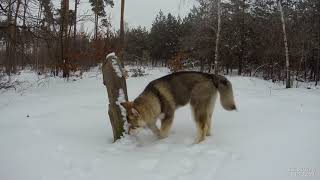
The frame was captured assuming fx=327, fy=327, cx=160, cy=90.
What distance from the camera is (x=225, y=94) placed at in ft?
19.1

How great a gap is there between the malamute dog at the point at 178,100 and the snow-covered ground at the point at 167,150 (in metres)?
0.30

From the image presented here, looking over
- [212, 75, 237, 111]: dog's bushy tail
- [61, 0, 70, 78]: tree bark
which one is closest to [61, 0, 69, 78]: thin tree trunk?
[61, 0, 70, 78]: tree bark

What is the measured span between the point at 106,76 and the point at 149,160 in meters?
1.89

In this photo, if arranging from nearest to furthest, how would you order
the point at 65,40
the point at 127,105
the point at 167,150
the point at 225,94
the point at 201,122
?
1. the point at 167,150
2. the point at 127,105
3. the point at 201,122
4. the point at 225,94
5. the point at 65,40

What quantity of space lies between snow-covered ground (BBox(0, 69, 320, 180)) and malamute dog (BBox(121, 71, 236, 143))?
11.8 inches

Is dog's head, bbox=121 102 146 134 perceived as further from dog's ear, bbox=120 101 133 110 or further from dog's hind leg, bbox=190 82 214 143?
dog's hind leg, bbox=190 82 214 143

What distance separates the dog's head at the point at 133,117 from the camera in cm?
548

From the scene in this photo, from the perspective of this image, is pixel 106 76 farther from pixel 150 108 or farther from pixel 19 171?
pixel 19 171

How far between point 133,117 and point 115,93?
2.05 feet

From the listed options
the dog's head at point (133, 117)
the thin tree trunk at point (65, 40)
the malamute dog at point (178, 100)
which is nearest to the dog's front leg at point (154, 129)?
the malamute dog at point (178, 100)

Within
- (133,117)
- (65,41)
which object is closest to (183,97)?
(133,117)

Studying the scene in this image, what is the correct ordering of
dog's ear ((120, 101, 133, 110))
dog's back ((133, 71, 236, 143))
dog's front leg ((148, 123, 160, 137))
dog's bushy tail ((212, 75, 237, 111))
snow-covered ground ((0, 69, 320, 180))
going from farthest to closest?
dog's front leg ((148, 123, 160, 137)) → dog's bushy tail ((212, 75, 237, 111)) → dog's back ((133, 71, 236, 143)) → dog's ear ((120, 101, 133, 110)) → snow-covered ground ((0, 69, 320, 180))

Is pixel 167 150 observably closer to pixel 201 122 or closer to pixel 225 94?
pixel 201 122

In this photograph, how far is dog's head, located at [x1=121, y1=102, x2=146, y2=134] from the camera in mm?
5480
